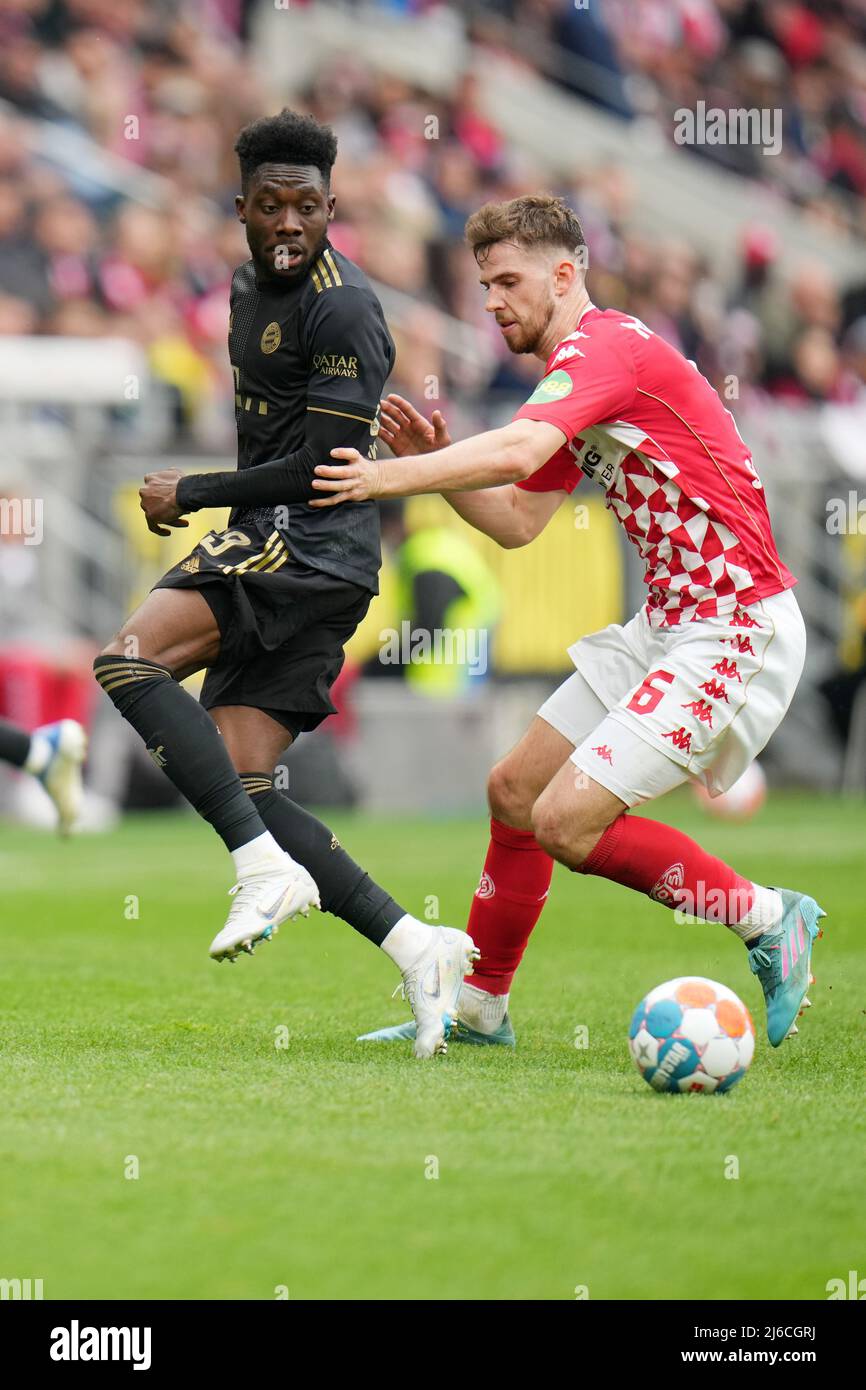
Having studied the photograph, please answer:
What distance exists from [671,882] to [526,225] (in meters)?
1.71

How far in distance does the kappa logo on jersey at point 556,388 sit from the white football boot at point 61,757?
3.29 meters

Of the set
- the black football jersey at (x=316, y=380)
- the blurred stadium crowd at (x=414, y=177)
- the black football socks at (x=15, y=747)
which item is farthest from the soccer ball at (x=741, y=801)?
the black football jersey at (x=316, y=380)

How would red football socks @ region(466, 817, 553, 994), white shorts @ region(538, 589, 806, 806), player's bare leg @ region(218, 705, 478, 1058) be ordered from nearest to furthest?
1. white shorts @ region(538, 589, 806, 806)
2. player's bare leg @ region(218, 705, 478, 1058)
3. red football socks @ region(466, 817, 553, 994)

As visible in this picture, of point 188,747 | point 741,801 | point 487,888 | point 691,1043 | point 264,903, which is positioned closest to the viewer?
point 691,1043

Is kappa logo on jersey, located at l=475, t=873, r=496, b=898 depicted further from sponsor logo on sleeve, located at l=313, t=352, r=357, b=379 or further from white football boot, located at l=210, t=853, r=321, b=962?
sponsor logo on sleeve, located at l=313, t=352, r=357, b=379

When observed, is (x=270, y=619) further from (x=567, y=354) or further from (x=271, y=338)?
(x=567, y=354)

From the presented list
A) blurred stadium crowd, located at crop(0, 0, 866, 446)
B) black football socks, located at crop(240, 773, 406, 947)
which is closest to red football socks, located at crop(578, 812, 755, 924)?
black football socks, located at crop(240, 773, 406, 947)

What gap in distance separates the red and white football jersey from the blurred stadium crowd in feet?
29.6

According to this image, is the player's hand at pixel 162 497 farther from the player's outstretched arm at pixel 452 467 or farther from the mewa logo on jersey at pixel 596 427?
the mewa logo on jersey at pixel 596 427

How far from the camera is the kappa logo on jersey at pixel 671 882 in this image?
4770 mm

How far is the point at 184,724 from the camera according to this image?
473 centimetres

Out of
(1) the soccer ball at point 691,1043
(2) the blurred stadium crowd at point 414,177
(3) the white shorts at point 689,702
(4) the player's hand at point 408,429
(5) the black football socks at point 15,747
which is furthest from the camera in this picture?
(2) the blurred stadium crowd at point 414,177

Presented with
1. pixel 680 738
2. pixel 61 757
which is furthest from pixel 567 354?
pixel 61 757

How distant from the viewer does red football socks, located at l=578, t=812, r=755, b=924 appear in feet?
15.6
